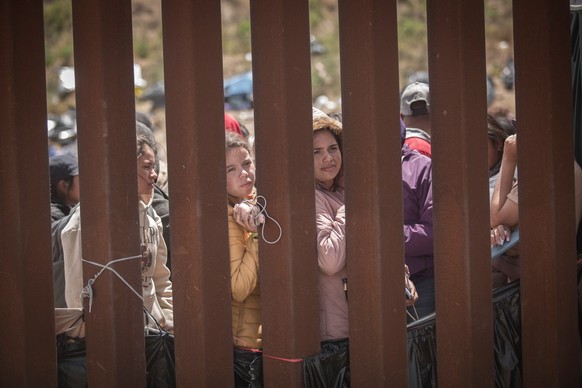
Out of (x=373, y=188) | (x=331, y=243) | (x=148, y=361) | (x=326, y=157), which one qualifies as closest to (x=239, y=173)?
(x=326, y=157)

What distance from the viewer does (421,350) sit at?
9.84 ft

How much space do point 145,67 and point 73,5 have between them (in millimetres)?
21342

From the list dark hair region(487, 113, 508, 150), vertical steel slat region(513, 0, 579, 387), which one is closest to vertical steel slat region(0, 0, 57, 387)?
vertical steel slat region(513, 0, 579, 387)

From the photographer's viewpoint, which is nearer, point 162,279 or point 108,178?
point 108,178

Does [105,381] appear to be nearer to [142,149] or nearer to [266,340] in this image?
[266,340]

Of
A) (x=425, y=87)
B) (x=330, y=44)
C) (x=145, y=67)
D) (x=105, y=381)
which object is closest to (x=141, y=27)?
(x=145, y=67)

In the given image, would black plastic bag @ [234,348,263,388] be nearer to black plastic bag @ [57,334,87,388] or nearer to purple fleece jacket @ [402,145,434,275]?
black plastic bag @ [57,334,87,388]

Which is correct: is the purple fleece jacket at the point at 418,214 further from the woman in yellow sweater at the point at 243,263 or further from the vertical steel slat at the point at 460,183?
the woman in yellow sweater at the point at 243,263

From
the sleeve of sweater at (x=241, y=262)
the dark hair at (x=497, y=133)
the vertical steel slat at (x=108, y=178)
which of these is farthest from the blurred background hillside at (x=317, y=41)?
the vertical steel slat at (x=108, y=178)

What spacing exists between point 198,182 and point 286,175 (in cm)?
32

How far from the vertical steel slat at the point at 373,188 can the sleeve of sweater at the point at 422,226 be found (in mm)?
519

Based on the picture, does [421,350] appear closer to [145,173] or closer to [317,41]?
[145,173]

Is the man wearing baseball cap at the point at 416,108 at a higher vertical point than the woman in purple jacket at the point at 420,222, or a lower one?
higher

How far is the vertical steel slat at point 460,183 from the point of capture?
2762 mm
